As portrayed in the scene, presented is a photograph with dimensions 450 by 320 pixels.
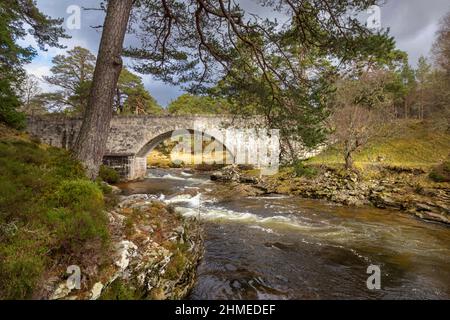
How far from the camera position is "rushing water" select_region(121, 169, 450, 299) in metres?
5.55

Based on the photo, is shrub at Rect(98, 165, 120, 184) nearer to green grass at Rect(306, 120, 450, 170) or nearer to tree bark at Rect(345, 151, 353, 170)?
green grass at Rect(306, 120, 450, 170)

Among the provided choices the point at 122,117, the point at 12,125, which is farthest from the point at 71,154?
the point at 122,117

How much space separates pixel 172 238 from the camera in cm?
527

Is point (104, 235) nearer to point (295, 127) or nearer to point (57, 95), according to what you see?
point (295, 127)

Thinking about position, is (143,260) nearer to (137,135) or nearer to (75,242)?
(75,242)

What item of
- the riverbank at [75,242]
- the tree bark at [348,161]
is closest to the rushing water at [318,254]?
the riverbank at [75,242]

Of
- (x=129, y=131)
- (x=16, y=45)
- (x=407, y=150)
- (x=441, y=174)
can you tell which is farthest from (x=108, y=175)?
(x=407, y=150)

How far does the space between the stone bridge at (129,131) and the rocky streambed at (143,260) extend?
18222 mm

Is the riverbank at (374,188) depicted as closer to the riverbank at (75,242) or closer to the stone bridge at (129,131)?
the riverbank at (75,242)

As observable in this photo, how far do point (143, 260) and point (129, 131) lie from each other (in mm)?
23184

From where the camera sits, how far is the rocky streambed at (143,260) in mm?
3432

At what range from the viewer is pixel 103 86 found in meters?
5.37

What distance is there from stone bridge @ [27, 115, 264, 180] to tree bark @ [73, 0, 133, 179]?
18.1 meters

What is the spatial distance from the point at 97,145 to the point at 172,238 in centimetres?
234
